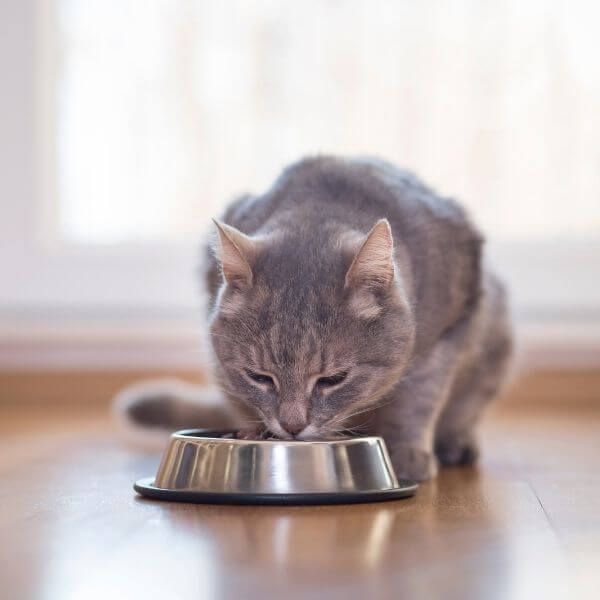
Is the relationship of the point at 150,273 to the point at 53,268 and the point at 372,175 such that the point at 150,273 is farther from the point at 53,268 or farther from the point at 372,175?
the point at 372,175

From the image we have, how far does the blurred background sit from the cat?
4.76 feet

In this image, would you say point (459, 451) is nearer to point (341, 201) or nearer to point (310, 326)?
point (341, 201)

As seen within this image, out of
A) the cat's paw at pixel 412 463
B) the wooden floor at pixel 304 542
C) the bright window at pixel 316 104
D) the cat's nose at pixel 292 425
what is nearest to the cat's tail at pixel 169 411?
the wooden floor at pixel 304 542

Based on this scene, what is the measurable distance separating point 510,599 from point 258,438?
2.60ft

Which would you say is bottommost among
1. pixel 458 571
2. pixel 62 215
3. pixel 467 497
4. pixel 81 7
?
pixel 467 497

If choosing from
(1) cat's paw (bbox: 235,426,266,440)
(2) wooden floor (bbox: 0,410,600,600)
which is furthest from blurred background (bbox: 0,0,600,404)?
(1) cat's paw (bbox: 235,426,266,440)

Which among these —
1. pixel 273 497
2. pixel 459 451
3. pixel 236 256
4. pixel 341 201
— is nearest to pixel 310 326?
pixel 236 256

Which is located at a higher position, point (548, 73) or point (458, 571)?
point (548, 73)

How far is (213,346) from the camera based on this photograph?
75.9 inches

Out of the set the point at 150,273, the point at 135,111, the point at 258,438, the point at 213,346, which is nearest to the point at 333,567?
the point at 258,438

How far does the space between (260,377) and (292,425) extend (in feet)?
0.44

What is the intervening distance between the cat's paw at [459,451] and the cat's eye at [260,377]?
0.70m

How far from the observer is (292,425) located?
66.2 inches

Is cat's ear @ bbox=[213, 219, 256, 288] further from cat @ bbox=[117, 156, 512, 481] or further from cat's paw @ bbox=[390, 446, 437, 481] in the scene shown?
cat's paw @ bbox=[390, 446, 437, 481]
